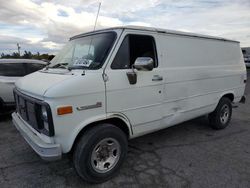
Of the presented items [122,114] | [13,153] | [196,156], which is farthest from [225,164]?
[13,153]

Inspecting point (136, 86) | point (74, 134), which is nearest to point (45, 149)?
point (74, 134)

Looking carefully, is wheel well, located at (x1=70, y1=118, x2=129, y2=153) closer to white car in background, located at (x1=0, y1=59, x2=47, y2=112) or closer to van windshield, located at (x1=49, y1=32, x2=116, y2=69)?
van windshield, located at (x1=49, y1=32, x2=116, y2=69)

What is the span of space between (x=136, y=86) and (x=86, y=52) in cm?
100

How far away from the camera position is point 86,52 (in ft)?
11.5

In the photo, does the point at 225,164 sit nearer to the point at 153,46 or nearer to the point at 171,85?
the point at 171,85

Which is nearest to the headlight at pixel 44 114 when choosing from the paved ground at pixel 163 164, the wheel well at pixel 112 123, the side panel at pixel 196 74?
the wheel well at pixel 112 123

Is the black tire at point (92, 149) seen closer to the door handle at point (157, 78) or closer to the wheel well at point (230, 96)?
the door handle at point (157, 78)

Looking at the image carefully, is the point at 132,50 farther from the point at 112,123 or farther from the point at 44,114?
the point at 44,114

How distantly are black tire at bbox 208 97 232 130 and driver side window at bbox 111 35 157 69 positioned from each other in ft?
8.46

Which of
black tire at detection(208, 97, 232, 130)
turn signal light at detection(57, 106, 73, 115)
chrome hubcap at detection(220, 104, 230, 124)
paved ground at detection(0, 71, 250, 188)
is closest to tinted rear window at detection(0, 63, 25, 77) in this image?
paved ground at detection(0, 71, 250, 188)

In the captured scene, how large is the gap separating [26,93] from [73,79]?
92 centimetres

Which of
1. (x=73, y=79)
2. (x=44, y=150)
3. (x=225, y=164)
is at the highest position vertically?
(x=73, y=79)

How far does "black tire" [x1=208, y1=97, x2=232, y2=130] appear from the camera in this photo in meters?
5.35

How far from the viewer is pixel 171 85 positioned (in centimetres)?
396
